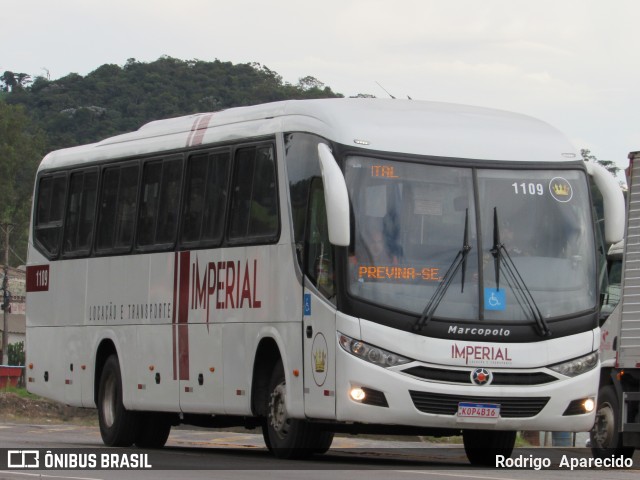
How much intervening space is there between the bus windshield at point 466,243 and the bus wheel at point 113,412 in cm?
611

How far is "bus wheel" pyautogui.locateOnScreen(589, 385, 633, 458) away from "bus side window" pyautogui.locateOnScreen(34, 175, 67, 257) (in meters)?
7.58

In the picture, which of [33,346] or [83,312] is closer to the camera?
[83,312]

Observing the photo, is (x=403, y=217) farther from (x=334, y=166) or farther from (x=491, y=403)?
(x=491, y=403)

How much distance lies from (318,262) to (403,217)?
963mm

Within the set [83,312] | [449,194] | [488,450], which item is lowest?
[488,450]

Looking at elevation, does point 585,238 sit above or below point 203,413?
above

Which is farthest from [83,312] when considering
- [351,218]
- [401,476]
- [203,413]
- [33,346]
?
[401,476]

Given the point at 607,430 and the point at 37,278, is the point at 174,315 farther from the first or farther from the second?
the point at 607,430

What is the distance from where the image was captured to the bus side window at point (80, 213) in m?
21.8

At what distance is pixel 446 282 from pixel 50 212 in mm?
8757

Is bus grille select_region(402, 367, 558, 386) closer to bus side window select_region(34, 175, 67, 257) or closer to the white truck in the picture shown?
the white truck

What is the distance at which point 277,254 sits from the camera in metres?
17.0

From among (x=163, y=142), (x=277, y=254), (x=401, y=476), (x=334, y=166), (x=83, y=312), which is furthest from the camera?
(x=83, y=312)

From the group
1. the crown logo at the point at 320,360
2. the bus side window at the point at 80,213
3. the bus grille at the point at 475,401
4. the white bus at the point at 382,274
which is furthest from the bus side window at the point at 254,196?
the bus side window at the point at 80,213
